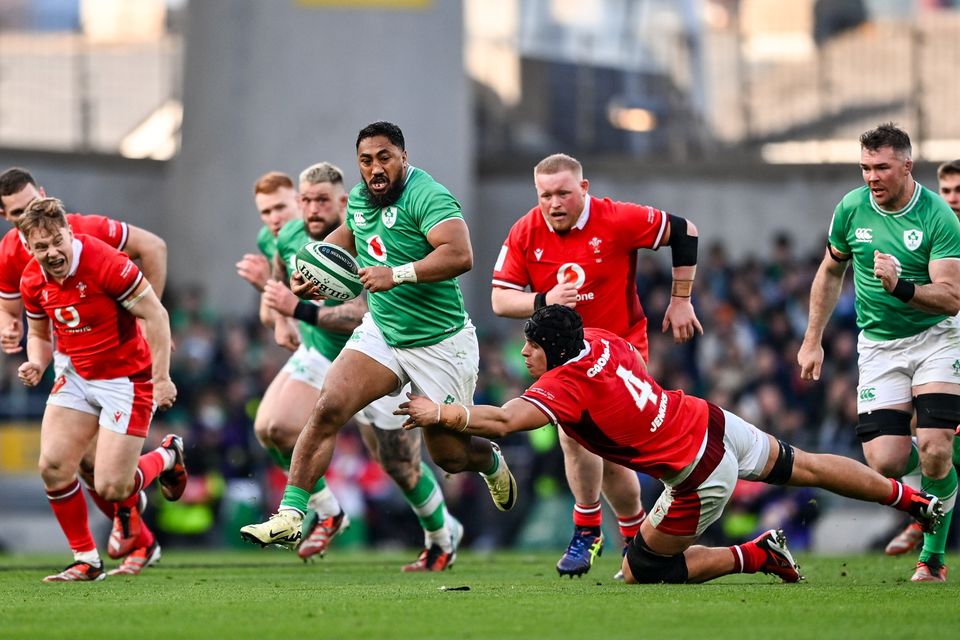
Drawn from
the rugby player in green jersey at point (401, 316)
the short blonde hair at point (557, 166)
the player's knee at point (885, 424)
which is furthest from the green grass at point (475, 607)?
the short blonde hair at point (557, 166)

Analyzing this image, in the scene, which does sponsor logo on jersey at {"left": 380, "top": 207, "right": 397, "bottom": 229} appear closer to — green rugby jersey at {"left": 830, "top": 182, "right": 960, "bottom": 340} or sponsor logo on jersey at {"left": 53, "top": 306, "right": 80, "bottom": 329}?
sponsor logo on jersey at {"left": 53, "top": 306, "right": 80, "bottom": 329}

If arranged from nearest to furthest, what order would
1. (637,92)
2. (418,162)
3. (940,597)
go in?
(940,597) < (418,162) < (637,92)

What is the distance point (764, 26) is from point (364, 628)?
A: 18668 millimetres

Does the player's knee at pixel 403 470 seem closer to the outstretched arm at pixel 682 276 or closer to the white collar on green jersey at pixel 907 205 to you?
the outstretched arm at pixel 682 276

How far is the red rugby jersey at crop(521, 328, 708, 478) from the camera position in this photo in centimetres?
820

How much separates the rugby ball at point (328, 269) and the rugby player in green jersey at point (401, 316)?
0.12 meters

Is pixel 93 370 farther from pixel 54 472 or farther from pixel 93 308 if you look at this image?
pixel 54 472

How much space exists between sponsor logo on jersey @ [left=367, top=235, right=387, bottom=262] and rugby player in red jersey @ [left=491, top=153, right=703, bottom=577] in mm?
863

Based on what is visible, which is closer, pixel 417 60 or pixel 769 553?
pixel 769 553

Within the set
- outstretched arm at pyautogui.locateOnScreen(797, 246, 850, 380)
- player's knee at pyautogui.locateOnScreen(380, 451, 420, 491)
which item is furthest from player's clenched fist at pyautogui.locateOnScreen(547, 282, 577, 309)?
player's knee at pyautogui.locateOnScreen(380, 451, 420, 491)

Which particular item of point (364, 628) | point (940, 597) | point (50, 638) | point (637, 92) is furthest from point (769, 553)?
point (637, 92)

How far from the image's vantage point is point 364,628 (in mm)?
6852

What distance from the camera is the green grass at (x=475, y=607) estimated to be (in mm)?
6758

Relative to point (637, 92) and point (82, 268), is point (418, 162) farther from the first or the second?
point (82, 268)
